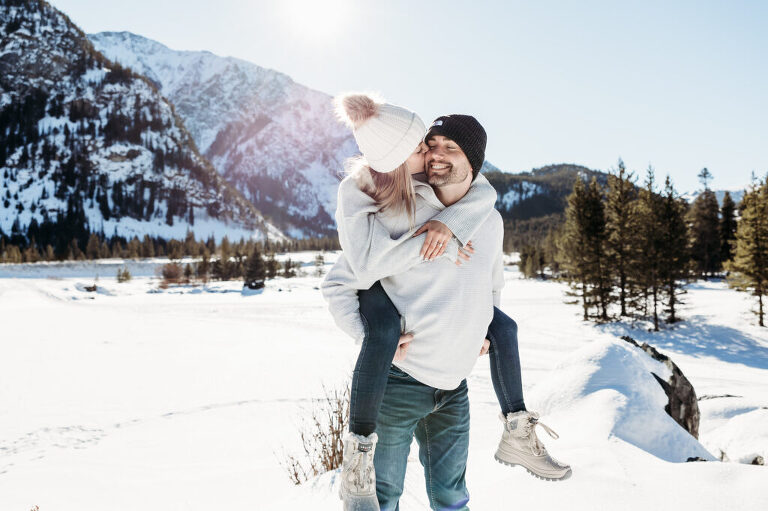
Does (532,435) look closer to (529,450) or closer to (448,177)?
(529,450)

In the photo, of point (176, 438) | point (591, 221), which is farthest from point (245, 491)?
point (591, 221)

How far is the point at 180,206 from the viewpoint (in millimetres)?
123312

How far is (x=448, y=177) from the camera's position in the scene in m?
1.77

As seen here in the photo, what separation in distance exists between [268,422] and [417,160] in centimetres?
616

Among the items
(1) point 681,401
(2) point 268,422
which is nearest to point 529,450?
(1) point 681,401

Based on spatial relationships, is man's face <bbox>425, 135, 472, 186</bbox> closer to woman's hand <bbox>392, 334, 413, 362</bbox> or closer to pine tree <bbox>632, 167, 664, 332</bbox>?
woman's hand <bbox>392, 334, 413, 362</bbox>

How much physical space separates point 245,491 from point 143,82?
168 metres

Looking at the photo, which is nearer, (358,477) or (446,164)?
(358,477)

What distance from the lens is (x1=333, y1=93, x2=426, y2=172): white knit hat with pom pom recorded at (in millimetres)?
1619

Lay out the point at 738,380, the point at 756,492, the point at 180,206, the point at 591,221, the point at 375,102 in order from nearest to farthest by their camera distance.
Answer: the point at 375,102
the point at 756,492
the point at 738,380
the point at 591,221
the point at 180,206

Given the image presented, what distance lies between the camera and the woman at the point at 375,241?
5.01ft

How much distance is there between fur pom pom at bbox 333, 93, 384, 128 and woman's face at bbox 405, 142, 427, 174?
0.26 metres

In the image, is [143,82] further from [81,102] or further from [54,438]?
[54,438]

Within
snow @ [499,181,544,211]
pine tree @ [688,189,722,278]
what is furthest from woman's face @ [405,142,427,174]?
snow @ [499,181,544,211]
